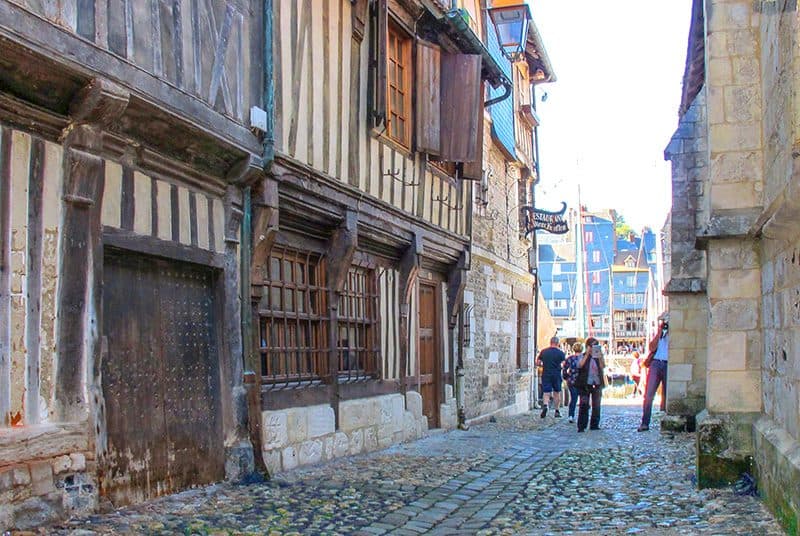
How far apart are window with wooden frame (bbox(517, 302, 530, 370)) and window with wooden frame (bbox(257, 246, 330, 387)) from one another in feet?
30.2

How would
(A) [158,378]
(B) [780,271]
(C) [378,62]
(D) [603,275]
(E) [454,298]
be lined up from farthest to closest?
(D) [603,275]
(E) [454,298]
(C) [378,62]
(A) [158,378]
(B) [780,271]

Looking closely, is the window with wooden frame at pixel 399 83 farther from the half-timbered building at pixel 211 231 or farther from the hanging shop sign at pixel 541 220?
the hanging shop sign at pixel 541 220

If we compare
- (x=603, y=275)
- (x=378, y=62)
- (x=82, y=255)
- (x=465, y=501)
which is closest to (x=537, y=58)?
(x=378, y=62)

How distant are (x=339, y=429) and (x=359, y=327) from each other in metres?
1.32

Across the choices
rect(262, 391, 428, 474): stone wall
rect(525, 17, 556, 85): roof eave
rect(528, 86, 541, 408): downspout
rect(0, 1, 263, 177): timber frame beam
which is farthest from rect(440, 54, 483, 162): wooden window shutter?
rect(528, 86, 541, 408): downspout

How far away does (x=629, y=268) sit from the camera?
204 ft

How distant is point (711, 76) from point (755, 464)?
2.62 metres

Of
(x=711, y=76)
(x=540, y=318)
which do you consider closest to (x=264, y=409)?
(x=711, y=76)

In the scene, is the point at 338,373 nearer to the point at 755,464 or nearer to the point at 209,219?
the point at 209,219

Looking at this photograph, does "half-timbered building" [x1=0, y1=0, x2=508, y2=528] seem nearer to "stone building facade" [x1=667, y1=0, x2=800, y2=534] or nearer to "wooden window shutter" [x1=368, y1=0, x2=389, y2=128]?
"wooden window shutter" [x1=368, y1=0, x2=389, y2=128]

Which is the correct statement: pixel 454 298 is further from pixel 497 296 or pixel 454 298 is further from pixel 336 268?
pixel 336 268

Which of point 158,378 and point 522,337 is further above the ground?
point 158,378

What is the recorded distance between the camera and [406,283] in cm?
1010

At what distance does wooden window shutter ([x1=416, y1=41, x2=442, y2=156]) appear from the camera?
995cm
